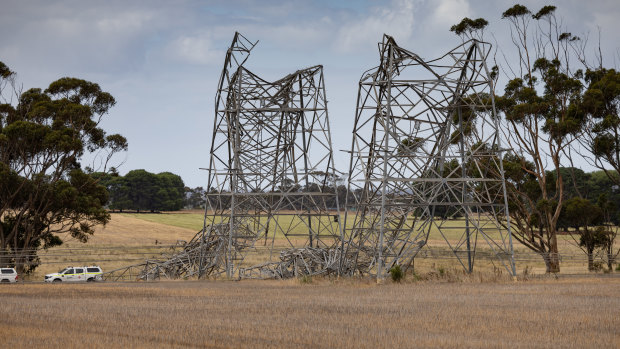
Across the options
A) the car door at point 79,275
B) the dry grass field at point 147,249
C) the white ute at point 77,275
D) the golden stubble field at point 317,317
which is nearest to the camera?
the golden stubble field at point 317,317

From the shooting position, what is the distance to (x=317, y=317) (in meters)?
18.1

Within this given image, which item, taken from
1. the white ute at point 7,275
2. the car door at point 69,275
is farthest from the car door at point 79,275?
the white ute at point 7,275

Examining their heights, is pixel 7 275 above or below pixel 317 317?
below

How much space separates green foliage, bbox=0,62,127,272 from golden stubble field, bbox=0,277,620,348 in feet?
64.8

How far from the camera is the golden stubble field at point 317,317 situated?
14.1 m

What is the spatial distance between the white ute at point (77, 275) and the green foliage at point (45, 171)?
367cm

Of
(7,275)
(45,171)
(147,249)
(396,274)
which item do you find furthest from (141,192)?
(396,274)

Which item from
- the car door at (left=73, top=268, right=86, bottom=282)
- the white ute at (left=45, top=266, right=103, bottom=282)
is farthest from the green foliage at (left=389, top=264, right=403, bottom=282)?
the car door at (left=73, top=268, right=86, bottom=282)

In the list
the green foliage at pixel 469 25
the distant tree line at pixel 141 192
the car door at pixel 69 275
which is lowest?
the car door at pixel 69 275

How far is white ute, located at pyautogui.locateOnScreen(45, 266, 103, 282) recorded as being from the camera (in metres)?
41.5

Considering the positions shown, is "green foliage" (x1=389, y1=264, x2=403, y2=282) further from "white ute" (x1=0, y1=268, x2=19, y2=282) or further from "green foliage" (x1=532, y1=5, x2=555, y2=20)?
"green foliage" (x1=532, y1=5, x2=555, y2=20)

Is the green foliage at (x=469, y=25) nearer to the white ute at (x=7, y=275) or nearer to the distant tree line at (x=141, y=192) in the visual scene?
the white ute at (x=7, y=275)

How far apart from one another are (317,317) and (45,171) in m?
35.7

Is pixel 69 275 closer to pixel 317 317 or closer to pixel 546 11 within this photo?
pixel 317 317
